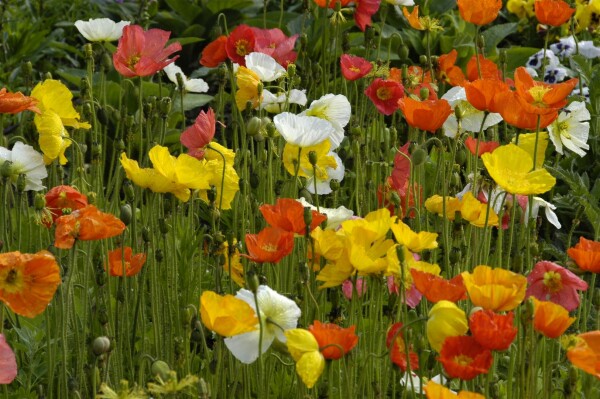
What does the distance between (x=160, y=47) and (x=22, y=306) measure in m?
1.11

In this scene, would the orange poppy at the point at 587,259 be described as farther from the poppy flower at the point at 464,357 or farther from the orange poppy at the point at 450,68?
the orange poppy at the point at 450,68

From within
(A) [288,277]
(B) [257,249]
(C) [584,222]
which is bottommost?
(C) [584,222]

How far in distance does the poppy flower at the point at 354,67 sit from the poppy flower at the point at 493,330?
137 centimetres

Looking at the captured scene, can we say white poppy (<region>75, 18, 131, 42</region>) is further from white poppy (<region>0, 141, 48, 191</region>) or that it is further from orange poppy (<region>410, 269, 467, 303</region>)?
orange poppy (<region>410, 269, 467, 303</region>)

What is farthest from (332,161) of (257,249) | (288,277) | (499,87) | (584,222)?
(584,222)

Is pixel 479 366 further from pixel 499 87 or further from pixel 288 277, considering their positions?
pixel 288 277

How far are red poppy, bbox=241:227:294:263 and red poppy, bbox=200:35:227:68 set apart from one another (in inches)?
42.2

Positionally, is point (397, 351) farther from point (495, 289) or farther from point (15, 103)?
point (15, 103)

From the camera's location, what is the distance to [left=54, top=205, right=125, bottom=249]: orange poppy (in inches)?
70.2

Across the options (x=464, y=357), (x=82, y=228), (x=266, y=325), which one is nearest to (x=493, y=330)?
(x=464, y=357)

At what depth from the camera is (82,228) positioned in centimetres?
178

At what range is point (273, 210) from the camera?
1.91 metres

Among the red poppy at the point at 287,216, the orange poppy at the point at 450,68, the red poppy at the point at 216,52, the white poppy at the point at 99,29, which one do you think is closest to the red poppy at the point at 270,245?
the red poppy at the point at 287,216

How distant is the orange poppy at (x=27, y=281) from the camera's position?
1.68 m
